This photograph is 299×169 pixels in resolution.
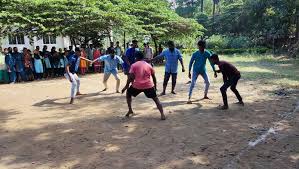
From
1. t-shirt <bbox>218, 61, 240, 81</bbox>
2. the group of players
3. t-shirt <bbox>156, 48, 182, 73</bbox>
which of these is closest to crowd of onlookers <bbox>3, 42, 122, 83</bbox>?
the group of players

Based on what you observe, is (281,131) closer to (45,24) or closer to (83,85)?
(83,85)

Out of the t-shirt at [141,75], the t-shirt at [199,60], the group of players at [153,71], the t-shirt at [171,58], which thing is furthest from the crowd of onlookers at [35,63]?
the t-shirt at [141,75]

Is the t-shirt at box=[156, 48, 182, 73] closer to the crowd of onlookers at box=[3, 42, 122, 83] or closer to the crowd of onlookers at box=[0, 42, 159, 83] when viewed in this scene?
the crowd of onlookers at box=[0, 42, 159, 83]

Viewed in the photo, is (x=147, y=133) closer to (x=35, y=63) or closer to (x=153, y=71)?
(x=153, y=71)

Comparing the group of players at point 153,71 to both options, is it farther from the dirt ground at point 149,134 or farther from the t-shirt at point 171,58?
the dirt ground at point 149,134

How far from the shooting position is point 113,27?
765 inches

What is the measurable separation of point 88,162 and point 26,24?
41.0ft

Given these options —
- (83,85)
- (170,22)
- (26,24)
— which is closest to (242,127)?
(83,85)

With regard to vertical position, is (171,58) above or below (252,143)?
above

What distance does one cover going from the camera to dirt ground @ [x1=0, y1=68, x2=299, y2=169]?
565 centimetres

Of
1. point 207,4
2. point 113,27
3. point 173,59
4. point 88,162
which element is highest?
point 207,4

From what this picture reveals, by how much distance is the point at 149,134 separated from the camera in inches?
279

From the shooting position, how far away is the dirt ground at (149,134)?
Result: 18.5 ft

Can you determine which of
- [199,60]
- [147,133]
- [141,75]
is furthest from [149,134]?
[199,60]
